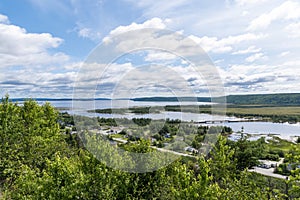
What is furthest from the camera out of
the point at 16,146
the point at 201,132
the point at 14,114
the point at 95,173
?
the point at 14,114

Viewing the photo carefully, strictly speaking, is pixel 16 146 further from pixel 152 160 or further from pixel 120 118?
pixel 152 160

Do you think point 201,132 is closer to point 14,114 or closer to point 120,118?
point 120,118

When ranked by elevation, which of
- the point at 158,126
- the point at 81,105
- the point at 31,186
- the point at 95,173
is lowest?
the point at 31,186

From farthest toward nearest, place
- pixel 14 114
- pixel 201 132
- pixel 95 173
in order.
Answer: pixel 14 114, pixel 201 132, pixel 95 173

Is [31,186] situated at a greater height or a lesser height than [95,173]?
lesser

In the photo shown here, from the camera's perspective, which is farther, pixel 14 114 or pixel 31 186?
pixel 14 114

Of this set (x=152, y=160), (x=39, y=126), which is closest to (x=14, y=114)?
(x=39, y=126)

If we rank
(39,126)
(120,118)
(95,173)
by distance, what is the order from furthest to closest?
(39,126)
(120,118)
(95,173)

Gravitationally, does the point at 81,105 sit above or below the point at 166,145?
above

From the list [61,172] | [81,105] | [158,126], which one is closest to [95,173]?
[61,172]
